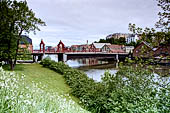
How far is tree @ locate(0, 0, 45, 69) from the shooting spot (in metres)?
8.80

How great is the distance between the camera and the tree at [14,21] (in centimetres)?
880

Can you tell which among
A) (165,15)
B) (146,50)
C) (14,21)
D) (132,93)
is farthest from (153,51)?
(14,21)

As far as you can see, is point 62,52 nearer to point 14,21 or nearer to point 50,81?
point 14,21

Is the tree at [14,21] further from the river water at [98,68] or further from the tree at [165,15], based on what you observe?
the tree at [165,15]

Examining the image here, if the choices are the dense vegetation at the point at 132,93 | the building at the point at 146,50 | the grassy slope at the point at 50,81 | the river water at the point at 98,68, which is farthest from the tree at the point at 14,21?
the building at the point at 146,50

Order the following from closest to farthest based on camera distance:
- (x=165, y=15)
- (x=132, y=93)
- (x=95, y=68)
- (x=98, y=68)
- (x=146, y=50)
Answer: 1. (x=165, y=15)
2. (x=146, y=50)
3. (x=132, y=93)
4. (x=95, y=68)
5. (x=98, y=68)

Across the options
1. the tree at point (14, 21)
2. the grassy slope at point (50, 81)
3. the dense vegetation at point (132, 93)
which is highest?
the tree at point (14, 21)

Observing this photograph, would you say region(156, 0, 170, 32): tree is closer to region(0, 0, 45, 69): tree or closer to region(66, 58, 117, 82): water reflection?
region(66, 58, 117, 82): water reflection

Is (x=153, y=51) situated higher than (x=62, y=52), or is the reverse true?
(x=153, y=51)

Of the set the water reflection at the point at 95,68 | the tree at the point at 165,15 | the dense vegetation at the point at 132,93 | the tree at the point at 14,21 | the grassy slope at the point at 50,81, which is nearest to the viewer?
the tree at the point at 165,15

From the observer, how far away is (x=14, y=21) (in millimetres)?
8891

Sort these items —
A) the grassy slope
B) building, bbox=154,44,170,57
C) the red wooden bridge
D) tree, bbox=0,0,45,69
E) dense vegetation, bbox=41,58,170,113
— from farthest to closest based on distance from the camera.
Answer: the red wooden bridge < tree, bbox=0,0,45,69 < the grassy slope < dense vegetation, bbox=41,58,170,113 < building, bbox=154,44,170,57

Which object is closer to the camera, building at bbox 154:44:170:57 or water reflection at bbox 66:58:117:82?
building at bbox 154:44:170:57

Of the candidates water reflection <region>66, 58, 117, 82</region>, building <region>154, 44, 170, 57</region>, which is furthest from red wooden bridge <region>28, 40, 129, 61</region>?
building <region>154, 44, 170, 57</region>
